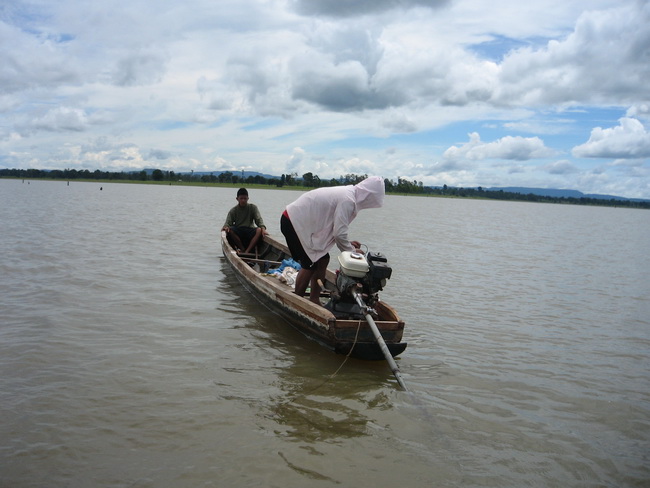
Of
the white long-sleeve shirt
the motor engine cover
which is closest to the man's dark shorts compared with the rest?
the white long-sleeve shirt

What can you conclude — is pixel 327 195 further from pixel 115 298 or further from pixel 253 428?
pixel 115 298

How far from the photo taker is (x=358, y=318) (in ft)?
22.1

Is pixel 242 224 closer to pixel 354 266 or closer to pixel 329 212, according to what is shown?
pixel 329 212

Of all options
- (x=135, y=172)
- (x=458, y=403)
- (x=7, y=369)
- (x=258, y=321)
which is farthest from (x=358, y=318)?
(x=135, y=172)

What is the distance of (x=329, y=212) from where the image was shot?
696 centimetres

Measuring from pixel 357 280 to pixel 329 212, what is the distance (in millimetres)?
1091

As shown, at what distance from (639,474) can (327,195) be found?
4683mm

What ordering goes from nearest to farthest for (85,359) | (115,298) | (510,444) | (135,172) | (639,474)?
1. (639,474)
2. (510,444)
3. (85,359)
4. (115,298)
5. (135,172)

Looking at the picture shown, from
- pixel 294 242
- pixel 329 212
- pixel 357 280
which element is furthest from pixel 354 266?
pixel 294 242

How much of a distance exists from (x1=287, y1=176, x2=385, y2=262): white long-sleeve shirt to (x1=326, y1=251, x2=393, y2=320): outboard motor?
0.38 meters

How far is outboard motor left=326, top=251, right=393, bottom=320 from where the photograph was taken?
645cm

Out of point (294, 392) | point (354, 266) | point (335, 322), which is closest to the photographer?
point (294, 392)

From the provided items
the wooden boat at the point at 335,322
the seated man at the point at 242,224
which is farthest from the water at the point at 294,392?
the seated man at the point at 242,224

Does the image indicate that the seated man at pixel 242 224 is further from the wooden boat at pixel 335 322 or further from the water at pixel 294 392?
the wooden boat at pixel 335 322
